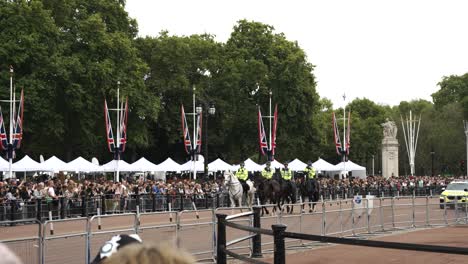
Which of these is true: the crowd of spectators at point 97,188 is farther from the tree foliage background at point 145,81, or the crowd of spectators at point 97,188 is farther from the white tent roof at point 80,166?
the tree foliage background at point 145,81

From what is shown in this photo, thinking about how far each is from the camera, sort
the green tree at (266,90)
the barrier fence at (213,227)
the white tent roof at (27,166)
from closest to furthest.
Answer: the barrier fence at (213,227), the white tent roof at (27,166), the green tree at (266,90)

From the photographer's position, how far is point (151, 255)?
2846 mm

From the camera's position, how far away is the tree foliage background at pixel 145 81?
5294cm

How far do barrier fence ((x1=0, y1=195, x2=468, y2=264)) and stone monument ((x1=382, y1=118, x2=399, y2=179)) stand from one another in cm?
4308

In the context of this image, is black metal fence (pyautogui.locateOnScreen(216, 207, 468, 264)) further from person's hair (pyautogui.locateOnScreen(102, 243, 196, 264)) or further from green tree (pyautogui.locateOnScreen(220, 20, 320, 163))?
green tree (pyautogui.locateOnScreen(220, 20, 320, 163))

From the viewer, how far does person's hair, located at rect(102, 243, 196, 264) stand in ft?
9.24

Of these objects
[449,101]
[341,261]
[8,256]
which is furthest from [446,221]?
[449,101]

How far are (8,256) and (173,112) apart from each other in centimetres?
6761

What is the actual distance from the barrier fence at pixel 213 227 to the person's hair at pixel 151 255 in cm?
297

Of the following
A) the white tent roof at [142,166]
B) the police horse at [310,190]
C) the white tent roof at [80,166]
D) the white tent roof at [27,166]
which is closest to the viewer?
the police horse at [310,190]

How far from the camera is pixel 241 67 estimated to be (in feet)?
233

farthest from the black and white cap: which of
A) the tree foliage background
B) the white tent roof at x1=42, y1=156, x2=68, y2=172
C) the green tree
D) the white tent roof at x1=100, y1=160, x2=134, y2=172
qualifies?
the green tree

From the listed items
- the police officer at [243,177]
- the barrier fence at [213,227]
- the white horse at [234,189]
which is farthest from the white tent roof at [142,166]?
the barrier fence at [213,227]

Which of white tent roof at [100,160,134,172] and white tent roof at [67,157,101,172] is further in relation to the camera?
white tent roof at [100,160,134,172]
